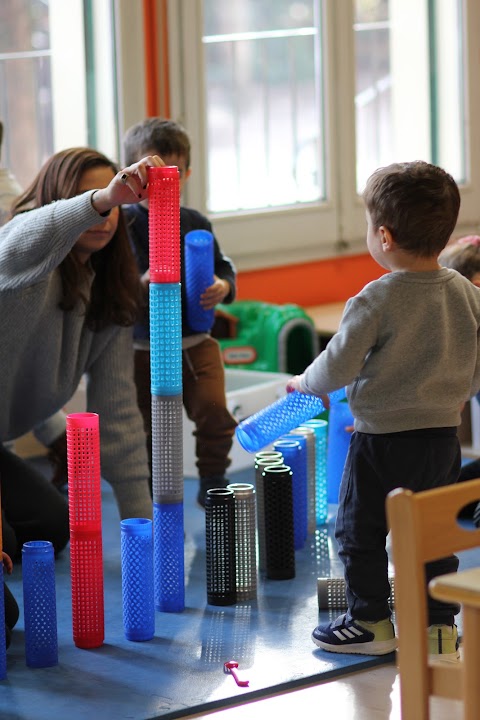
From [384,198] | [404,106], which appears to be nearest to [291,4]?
[404,106]

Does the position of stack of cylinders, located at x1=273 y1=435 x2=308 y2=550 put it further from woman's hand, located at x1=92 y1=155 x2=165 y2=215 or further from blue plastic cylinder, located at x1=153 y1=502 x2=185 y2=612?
woman's hand, located at x1=92 y1=155 x2=165 y2=215

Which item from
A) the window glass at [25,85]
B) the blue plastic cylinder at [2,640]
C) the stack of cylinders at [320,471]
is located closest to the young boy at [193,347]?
the stack of cylinders at [320,471]

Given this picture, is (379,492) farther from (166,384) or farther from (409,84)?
(409,84)

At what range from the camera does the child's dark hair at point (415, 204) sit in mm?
1791

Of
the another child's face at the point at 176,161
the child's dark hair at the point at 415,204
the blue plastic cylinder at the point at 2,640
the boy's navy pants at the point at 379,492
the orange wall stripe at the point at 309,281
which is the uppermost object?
the another child's face at the point at 176,161

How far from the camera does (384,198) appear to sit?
1805 millimetres

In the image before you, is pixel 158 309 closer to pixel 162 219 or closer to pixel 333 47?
pixel 162 219

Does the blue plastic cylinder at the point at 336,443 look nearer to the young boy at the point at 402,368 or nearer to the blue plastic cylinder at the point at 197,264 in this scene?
the blue plastic cylinder at the point at 197,264

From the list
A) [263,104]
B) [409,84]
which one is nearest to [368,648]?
[263,104]

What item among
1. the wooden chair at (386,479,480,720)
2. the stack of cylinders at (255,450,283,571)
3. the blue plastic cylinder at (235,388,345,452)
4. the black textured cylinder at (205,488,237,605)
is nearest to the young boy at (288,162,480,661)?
the blue plastic cylinder at (235,388,345,452)

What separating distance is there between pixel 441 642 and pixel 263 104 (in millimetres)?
2258

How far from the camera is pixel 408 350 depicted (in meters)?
1.83

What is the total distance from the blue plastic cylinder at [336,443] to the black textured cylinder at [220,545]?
2.04 feet

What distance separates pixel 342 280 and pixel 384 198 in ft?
7.10
